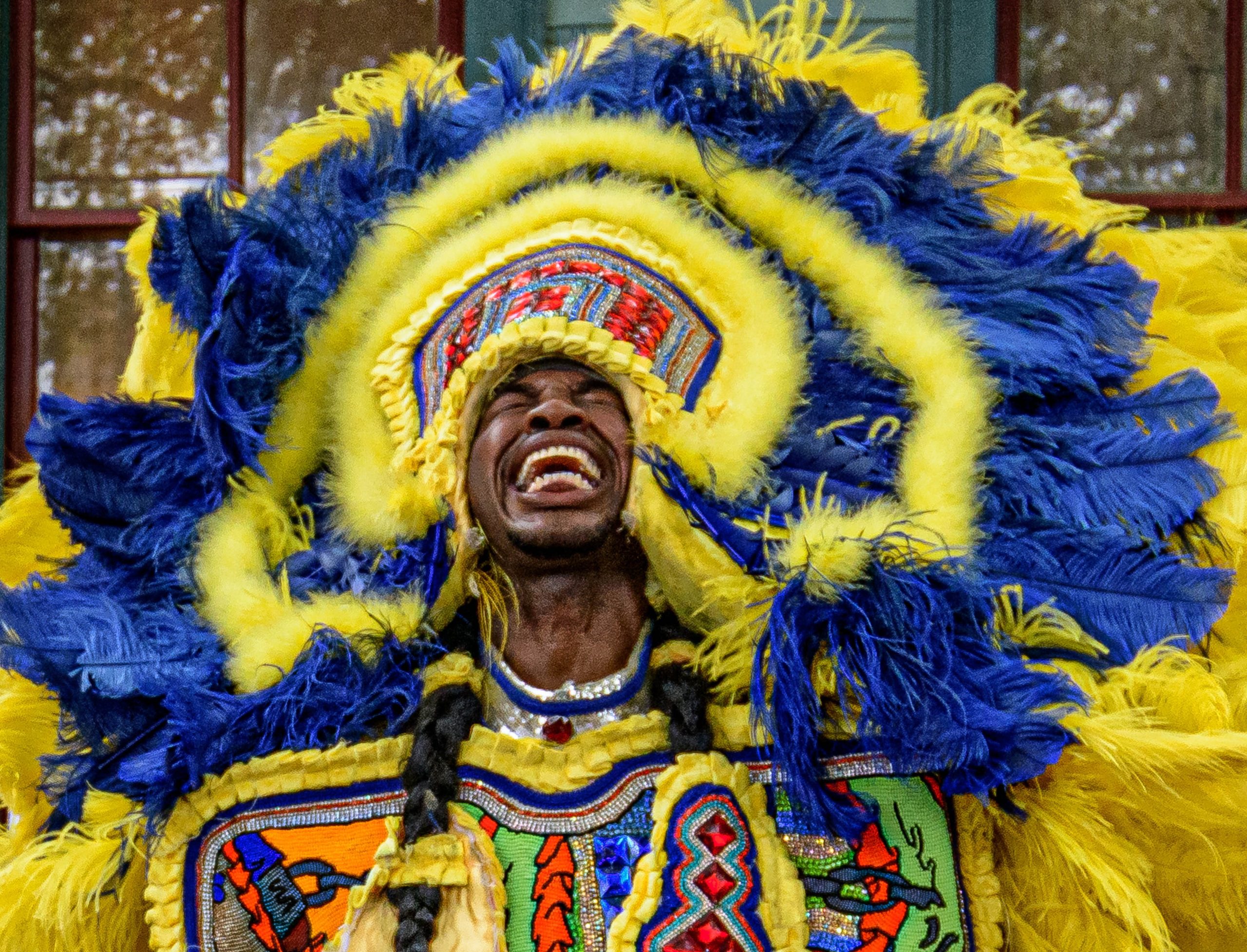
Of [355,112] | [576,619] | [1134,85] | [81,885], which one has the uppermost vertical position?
[1134,85]

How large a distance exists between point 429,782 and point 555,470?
0.51 m

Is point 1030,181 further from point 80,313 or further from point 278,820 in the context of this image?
point 80,313

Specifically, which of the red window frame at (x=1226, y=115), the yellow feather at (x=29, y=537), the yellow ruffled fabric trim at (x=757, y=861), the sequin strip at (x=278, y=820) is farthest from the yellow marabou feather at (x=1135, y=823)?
the yellow feather at (x=29, y=537)

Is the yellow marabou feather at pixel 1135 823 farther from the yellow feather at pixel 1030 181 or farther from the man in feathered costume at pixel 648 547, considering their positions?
the yellow feather at pixel 1030 181

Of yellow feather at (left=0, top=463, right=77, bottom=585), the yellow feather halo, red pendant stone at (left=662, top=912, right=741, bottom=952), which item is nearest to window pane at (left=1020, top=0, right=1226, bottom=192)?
the yellow feather halo

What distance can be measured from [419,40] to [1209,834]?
2.28 metres

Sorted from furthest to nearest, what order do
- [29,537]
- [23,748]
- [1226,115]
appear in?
1. [1226,115]
2. [29,537]
3. [23,748]

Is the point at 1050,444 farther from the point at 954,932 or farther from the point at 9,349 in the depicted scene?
the point at 9,349

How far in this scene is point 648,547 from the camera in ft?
8.27

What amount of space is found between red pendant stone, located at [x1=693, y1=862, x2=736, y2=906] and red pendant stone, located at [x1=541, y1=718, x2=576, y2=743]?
1.01 ft

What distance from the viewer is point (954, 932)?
2.36 metres

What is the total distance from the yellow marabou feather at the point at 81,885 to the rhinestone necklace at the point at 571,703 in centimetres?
60

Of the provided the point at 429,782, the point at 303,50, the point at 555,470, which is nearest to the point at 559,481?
the point at 555,470

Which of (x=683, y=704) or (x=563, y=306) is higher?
(x=563, y=306)
